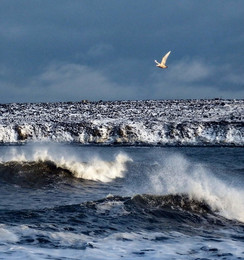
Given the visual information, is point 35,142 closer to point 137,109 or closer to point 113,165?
point 137,109

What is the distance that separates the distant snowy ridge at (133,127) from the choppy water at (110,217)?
1648 inches

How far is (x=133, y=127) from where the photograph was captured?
63594 millimetres

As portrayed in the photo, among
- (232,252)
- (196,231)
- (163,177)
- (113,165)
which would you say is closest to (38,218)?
(196,231)

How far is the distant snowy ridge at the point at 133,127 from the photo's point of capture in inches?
2440

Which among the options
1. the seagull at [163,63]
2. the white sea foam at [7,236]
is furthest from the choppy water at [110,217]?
the seagull at [163,63]

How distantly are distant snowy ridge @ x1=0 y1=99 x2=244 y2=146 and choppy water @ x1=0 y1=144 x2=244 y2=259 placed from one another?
41.9 m

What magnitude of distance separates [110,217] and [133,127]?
169 feet

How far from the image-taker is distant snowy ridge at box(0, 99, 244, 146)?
6197 centimetres

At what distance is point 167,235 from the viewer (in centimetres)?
1091

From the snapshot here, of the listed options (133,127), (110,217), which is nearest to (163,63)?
(110,217)

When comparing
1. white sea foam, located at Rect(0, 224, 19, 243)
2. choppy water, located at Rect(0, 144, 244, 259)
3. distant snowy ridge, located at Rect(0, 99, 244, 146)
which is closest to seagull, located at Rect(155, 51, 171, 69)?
choppy water, located at Rect(0, 144, 244, 259)

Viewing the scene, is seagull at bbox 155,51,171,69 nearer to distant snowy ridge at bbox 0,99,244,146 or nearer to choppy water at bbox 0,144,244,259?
choppy water at bbox 0,144,244,259

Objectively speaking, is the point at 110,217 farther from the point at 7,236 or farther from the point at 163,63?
the point at 163,63

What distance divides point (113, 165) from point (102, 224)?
1133 cm
